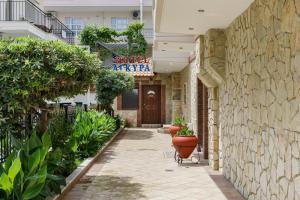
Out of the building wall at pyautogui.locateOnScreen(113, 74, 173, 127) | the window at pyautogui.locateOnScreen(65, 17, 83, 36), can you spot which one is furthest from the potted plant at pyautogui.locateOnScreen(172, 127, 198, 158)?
the window at pyautogui.locateOnScreen(65, 17, 83, 36)

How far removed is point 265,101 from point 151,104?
18802mm

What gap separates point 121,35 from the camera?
30.0 metres

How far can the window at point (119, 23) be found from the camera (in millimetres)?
32406

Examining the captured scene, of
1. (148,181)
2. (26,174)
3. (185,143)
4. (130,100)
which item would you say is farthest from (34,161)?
(130,100)

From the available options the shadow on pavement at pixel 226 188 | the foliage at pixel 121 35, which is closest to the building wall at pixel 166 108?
the foliage at pixel 121 35

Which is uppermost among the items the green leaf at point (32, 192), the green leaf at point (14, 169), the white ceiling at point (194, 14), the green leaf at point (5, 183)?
the white ceiling at point (194, 14)

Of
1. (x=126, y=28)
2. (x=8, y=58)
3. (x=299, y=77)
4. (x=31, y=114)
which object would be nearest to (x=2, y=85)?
(x=8, y=58)

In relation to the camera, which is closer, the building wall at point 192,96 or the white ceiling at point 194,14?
the white ceiling at point 194,14

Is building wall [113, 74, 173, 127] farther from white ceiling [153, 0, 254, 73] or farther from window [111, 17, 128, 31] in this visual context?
white ceiling [153, 0, 254, 73]

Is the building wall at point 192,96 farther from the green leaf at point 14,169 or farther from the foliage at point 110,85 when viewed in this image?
the green leaf at point 14,169

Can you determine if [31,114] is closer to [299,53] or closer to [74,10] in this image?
[299,53]

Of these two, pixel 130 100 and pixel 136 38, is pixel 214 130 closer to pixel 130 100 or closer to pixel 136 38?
pixel 130 100

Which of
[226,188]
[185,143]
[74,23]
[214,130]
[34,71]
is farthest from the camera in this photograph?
[74,23]

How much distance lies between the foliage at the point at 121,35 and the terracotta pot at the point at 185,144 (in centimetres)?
1916
